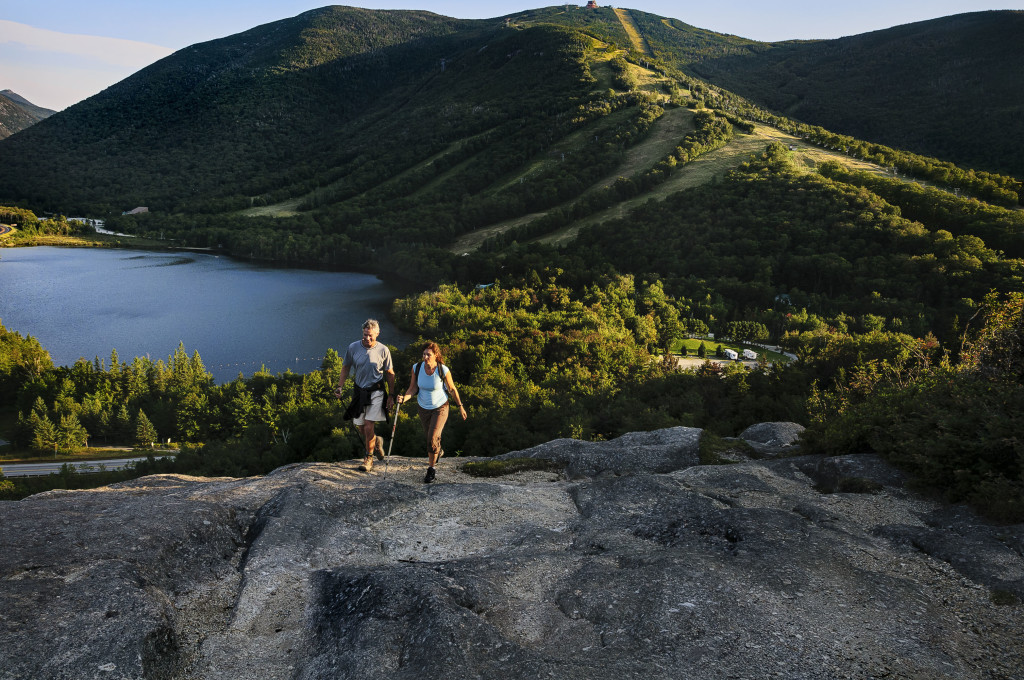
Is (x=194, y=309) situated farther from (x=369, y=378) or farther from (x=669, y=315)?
(x=369, y=378)

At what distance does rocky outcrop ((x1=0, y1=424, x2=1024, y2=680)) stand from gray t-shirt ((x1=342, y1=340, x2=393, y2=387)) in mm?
2171

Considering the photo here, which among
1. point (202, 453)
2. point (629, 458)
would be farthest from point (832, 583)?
point (202, 453)

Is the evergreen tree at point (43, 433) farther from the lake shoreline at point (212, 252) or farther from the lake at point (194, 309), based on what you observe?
the lake shoreline at point (212, 252)

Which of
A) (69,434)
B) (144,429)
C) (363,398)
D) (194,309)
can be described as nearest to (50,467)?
(69,434)

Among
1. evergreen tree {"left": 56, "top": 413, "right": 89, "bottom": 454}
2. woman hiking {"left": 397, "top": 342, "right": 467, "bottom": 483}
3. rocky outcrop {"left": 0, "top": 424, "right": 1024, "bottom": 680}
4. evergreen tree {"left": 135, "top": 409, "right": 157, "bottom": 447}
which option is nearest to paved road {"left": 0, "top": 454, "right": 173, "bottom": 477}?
evergreen tree {"left": 56, "top": 413, "right": 89, "bottom": 454}

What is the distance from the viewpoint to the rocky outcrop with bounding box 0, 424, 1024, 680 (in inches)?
255

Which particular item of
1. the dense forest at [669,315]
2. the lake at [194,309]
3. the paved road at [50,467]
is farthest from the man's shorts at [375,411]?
the lake at [194,309]

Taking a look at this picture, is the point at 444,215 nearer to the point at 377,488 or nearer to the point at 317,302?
the point at 317,302

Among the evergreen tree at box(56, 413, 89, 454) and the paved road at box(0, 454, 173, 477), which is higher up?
the evergreen tree at box(56, 413, 89, 454)

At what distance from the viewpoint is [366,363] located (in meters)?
12.0

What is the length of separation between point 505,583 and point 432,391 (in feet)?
16.3

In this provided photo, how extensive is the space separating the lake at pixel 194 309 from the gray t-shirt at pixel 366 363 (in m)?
79.3

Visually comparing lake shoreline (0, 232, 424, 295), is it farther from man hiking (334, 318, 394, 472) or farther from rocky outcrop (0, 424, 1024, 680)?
rocky outcrop (0, 424, 1024, 680)

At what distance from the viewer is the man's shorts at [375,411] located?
39.7ft
